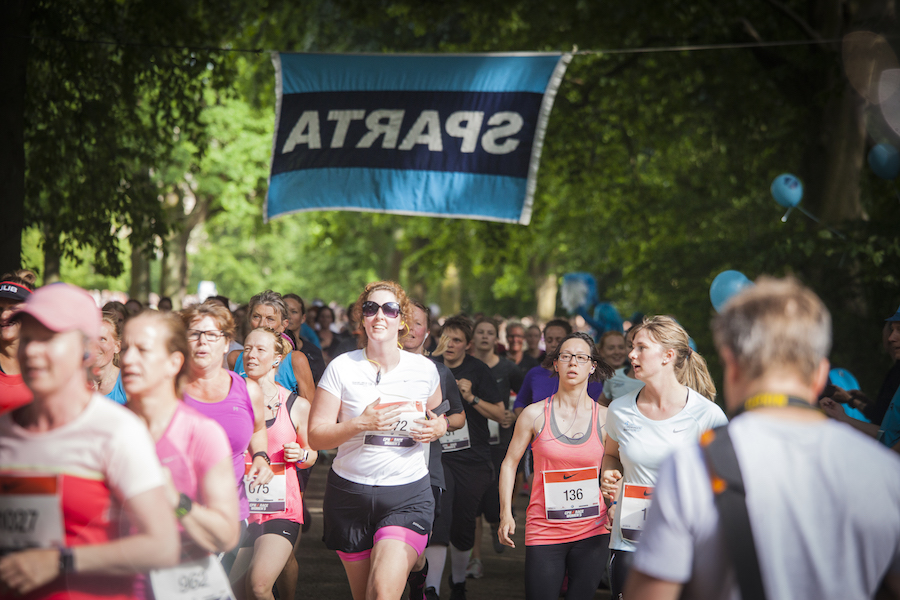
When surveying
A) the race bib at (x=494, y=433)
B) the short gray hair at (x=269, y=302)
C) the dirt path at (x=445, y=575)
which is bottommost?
the dirt path at (x=445, y=575)

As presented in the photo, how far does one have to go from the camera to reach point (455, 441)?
6.80 metres

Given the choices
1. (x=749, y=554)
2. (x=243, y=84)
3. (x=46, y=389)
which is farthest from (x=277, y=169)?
(x=243, y=84)

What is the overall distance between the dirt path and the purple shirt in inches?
58.0

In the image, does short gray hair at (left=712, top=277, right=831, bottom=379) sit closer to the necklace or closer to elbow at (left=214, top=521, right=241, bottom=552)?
elbow at (left=214, top=521, right=241, bottom=552)

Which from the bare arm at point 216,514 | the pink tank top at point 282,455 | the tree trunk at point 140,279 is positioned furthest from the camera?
the tree trunk at point 140,279

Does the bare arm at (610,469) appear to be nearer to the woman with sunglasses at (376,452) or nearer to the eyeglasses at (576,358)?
the eyeglasses at (576,358)

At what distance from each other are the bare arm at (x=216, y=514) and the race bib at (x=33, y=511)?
34 centimetres

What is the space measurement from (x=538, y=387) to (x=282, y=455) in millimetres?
2351

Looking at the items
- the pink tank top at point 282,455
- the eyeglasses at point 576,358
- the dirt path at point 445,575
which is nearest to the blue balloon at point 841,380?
the dirt path at point 445,575

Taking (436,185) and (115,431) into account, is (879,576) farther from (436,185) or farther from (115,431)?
(436,185)

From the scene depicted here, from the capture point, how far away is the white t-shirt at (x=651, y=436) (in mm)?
4398

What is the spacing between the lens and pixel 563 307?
20.8m

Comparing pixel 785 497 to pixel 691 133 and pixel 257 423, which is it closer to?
pixel 257 423

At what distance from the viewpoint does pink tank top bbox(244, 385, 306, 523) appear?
5.01 m
